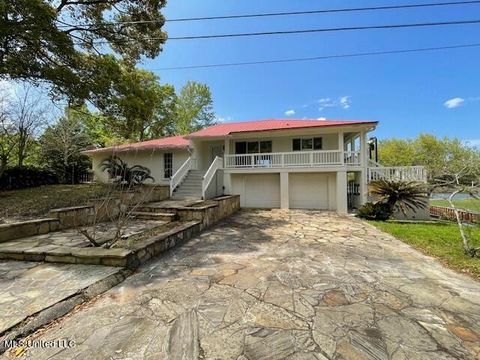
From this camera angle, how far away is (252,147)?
1602cm

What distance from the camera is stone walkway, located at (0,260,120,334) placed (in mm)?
2871

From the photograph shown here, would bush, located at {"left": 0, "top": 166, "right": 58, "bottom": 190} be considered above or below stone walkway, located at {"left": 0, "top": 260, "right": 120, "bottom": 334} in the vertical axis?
above

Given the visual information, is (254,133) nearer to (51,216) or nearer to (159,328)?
(51,216)

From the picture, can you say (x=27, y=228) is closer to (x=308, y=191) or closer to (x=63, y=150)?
(x=308, y=191)

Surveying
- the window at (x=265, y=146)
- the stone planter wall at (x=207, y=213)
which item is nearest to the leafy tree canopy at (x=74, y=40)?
the stone planter wall at (x=207, y=213)

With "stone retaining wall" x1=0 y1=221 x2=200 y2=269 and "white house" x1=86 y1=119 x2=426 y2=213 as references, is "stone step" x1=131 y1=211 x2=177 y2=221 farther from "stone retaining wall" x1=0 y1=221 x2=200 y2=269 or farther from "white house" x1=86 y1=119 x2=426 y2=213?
"white house" x1=86 y1=119 x2=426 y2=213

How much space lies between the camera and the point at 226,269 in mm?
4586

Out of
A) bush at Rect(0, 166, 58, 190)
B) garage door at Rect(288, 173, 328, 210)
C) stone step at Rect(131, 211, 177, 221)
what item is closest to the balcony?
garage door at Rect(288, 173, 328, 210)

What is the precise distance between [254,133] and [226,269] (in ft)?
35.2

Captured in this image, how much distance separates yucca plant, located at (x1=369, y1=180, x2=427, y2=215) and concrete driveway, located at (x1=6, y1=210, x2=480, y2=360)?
19.0 feet

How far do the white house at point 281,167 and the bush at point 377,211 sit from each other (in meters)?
1.51

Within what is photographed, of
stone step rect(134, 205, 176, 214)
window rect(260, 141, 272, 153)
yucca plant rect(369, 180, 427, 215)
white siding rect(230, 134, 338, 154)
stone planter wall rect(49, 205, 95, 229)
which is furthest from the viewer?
window rect(260, 141, 272, 153)

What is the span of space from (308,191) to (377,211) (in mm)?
4041

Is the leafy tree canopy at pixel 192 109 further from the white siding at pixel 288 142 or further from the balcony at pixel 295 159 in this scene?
the balcony at pixel 295 159
